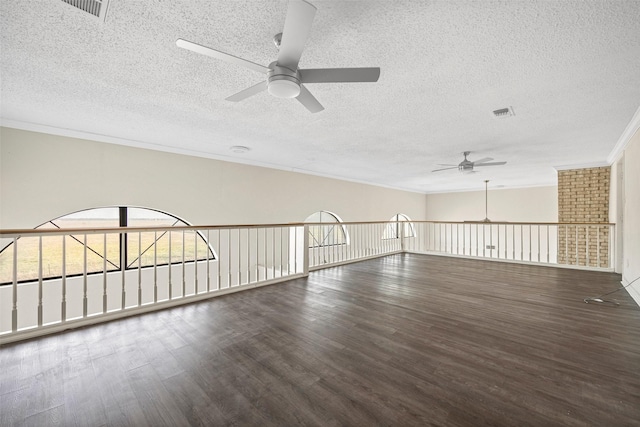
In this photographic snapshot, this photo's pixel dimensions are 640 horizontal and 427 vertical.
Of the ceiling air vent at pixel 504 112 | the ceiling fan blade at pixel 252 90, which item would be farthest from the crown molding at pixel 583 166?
the ceiling fan blade at pixel 252 90

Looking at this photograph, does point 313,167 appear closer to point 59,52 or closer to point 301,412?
point 59,52

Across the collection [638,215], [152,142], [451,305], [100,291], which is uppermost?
[152,142]

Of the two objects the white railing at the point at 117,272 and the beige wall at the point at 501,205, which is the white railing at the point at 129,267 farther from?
the beige wall at the point at 501,205

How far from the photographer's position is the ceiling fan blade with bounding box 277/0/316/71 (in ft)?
4.16

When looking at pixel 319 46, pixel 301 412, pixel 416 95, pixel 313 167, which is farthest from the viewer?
pixel 313 167

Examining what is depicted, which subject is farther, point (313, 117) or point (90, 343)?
point (313, 117)

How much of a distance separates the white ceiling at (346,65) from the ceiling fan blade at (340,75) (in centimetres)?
28

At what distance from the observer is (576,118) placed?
3213 mm

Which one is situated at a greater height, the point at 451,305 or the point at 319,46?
the point at 319,46

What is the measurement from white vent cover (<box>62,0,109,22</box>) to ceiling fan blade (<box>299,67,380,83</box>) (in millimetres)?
1199

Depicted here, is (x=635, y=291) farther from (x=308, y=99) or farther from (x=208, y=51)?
(x=208, y=51)

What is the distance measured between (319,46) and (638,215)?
4193 mm

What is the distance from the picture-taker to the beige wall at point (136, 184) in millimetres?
3500

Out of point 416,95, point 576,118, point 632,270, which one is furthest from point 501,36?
point 632,270
